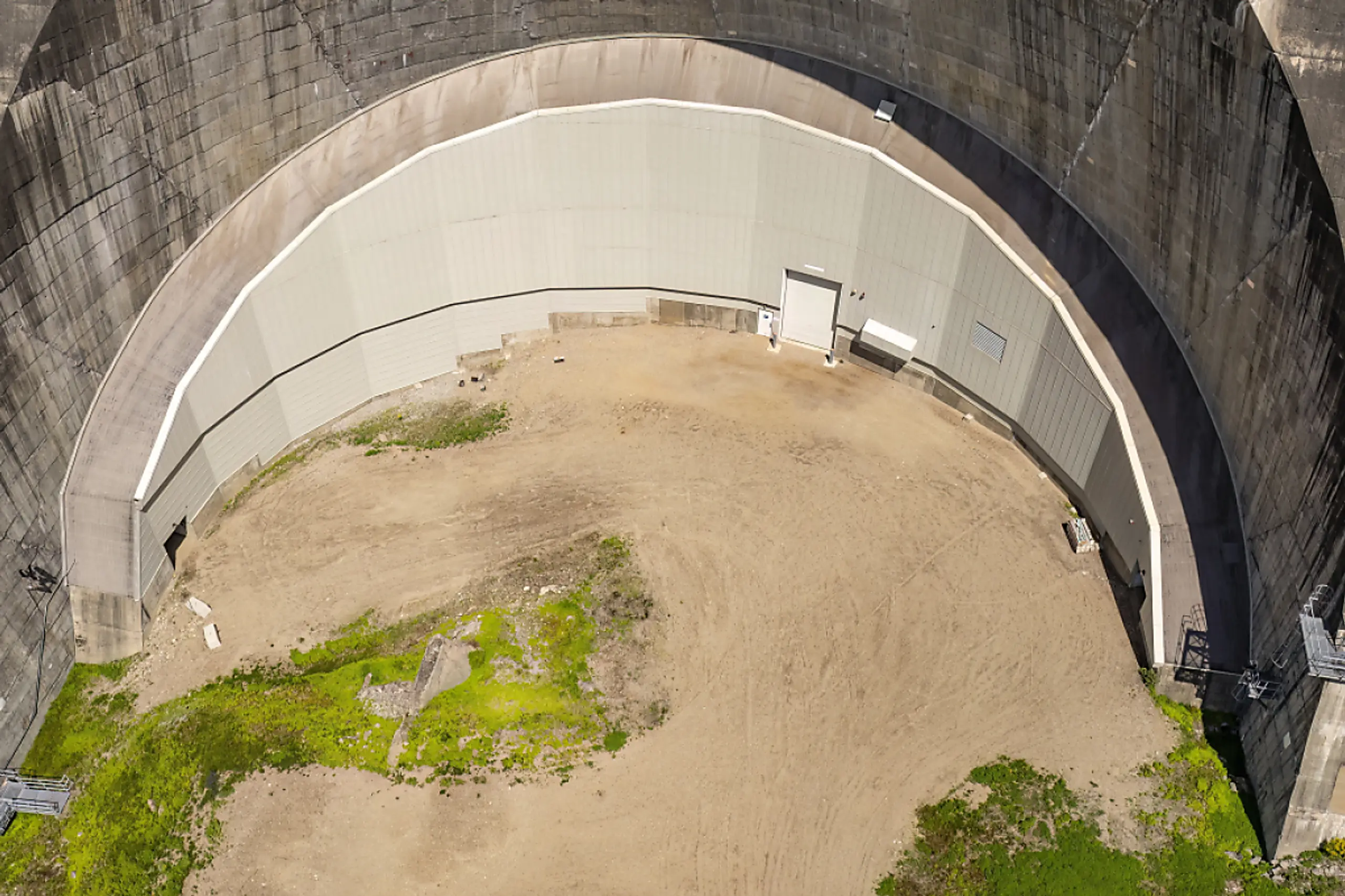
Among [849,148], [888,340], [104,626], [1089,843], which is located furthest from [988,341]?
[104,626]

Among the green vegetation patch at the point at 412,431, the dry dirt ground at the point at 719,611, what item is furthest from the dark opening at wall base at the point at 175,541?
the green vegetation patch at the point at 412,431

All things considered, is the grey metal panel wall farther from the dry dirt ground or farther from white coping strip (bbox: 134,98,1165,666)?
the dry dirt ground

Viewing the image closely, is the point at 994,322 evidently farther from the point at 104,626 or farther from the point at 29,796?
the point at 29,796

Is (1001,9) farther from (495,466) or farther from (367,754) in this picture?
(367,754)

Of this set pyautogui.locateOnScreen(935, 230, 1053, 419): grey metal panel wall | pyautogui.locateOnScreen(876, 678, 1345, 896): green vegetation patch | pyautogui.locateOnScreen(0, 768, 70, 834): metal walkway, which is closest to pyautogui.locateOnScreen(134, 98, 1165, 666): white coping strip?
pyautogui.locateOnScreen(935, 230, 1053, 419): grey metal panel wall

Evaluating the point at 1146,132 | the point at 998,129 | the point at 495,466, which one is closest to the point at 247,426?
the point at 495,466

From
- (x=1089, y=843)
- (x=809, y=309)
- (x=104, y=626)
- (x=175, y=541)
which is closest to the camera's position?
(x=1089, y=843)
